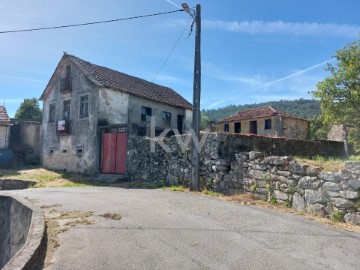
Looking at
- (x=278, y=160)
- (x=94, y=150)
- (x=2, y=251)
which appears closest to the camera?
(x=278, y=160)

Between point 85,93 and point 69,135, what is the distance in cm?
→ 332

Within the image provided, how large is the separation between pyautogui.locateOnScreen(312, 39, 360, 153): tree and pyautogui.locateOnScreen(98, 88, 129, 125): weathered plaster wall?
15384 millimetres

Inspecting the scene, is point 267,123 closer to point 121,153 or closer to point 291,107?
point 121,153

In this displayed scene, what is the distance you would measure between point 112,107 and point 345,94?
17.3m

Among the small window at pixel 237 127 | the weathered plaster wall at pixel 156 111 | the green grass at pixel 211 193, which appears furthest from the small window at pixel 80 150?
the small window at pixel 237 127

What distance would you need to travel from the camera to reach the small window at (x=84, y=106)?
19.9 meters

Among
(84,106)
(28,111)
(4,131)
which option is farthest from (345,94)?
(28,111)

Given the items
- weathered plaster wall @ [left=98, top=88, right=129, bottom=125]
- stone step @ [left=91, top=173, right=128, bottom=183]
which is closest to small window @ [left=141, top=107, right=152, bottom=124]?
weathered plaster wall @ [left=98, top=88, right=129, bottom=125]

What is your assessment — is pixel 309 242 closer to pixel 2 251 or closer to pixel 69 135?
pixel 2 251

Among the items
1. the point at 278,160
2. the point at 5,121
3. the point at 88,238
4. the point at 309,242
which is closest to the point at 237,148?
the point at 278,160

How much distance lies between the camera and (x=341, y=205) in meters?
6.35

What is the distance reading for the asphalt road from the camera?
13.9 feet

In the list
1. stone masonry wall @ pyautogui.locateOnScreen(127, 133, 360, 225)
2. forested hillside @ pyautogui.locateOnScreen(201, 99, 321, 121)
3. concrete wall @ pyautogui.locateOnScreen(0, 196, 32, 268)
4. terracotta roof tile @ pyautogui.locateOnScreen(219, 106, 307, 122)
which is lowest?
concrete wall @ pyautogui.locateOnScreen(0, 196, 32, 268)

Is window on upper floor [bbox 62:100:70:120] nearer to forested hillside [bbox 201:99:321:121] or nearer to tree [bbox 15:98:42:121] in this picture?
tree [bbox 15:98:42:121]
